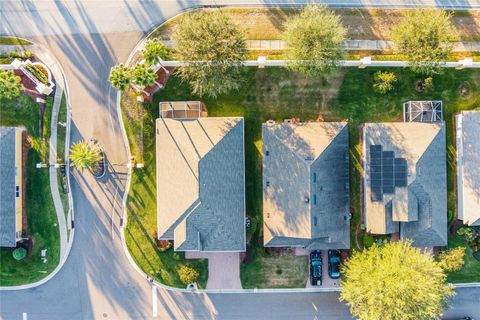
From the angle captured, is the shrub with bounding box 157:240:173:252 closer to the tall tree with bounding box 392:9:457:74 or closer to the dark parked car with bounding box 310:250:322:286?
the dark parked car with bounding box 310:250:322:286

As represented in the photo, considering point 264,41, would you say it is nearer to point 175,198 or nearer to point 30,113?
point 175,198

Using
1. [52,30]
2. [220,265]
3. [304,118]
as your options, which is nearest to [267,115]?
[304,118]

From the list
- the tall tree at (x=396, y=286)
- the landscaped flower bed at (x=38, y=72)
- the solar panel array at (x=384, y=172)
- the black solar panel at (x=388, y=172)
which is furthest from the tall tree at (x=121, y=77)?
the tall tree at (x=396, y=286)

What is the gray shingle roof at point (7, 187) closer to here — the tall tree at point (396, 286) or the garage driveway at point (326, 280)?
the garage driveway at point (326, 280)

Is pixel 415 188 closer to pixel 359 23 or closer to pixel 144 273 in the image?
pixel 359 23

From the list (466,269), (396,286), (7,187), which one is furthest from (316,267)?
(7,187)

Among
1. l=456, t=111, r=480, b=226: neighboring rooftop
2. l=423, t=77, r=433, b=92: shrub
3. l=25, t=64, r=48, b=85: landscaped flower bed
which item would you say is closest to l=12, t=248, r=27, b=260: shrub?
l=25, t=64, r=48, b=85: landscaped flower bed
